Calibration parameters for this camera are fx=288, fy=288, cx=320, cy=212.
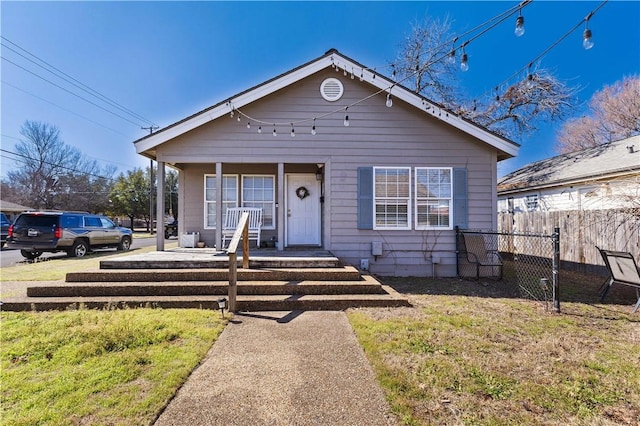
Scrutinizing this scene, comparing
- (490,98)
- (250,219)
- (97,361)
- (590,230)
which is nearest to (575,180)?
(590,230)

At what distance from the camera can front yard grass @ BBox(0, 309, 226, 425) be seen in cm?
212

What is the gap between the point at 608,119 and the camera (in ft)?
60.4

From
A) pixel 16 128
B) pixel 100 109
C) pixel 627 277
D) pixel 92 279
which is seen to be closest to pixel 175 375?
pixel 92 279

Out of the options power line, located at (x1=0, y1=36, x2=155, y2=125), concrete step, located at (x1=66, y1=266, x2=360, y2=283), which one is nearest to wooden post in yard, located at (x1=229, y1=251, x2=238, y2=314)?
concrete step, located at (x1=66, y1=266, x2=360, y2=283)

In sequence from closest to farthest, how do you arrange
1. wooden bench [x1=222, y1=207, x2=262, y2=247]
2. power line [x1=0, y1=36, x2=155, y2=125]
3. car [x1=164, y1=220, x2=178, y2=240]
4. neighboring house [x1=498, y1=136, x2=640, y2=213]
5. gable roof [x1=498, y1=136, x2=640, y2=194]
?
1. wooden bench [x1=222, y1=207, x2=262, y2=247]
2. neighboring house [x1=498, y1=136, x2=640, y2=213]
3. gable roof [x1=498, y1=136, x2=640, y2=194]
4. power line [x1=0, y1=36, x2=155, y2=125]
5. car [x1=164, y1=220, x2=178, y2=240]

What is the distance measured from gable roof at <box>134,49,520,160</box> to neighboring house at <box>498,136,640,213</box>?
4.06 meters

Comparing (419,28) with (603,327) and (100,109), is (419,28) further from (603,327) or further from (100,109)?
(100,109)

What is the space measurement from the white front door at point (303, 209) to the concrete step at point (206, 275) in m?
2.90

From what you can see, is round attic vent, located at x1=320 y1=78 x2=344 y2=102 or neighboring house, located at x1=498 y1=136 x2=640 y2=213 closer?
round attic vent, located at x1=320 y1=78 x2=344 y2=102

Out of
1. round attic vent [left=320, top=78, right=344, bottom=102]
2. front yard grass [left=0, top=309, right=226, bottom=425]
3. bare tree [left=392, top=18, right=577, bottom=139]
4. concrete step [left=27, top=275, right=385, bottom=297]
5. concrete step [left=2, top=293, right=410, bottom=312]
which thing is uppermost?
bare tree [left=392, top=18, right=577, bottom=139]

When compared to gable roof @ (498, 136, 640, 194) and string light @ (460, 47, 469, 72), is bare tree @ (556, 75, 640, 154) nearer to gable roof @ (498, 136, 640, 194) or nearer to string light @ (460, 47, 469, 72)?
gable roof @ (498, 136, 640, 194)

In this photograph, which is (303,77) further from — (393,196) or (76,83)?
(76,83)

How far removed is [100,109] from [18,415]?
30.5 metres

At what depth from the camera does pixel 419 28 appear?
48.8 ft
